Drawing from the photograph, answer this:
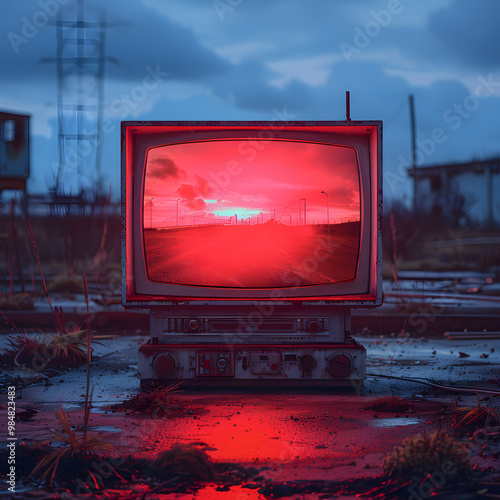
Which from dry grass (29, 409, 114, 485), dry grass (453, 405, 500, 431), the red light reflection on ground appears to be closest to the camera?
dry grass (29, 409, 114, 485)

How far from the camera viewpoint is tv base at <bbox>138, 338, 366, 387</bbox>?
18.2 ft

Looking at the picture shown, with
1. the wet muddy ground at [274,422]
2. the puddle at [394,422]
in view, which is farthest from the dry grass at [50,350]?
the puddle at [394,422]

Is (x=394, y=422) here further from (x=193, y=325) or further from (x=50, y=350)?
(x=50, y=350)

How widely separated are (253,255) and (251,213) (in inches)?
14.0

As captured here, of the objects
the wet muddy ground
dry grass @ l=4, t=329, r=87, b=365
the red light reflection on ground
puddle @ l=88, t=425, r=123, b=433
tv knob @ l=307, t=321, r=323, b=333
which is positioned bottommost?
the wet muddy ground

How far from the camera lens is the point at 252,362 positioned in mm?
5543

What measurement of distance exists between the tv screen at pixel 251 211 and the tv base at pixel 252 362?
43 cm

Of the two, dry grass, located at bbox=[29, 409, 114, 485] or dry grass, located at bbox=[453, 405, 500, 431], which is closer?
dry grass, located at bbox=[29, 409, 114, 485]

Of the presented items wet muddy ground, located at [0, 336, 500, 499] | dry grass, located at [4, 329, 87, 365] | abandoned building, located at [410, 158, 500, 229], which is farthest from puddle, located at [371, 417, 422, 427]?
abandoned building, located at [410, 158, 500, 229]

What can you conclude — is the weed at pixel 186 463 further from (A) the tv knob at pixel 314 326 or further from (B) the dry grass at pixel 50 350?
(B) the dry grass at pixel 50 350

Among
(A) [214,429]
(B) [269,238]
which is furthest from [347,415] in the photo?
(B) [269,238]

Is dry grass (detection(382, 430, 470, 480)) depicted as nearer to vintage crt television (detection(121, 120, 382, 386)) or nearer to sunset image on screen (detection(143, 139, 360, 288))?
vintage crt television (detection(121, 120, 382, 386))

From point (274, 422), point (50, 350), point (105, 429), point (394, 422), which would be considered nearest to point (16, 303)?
point (50, 350)

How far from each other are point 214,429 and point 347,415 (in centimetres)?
109
